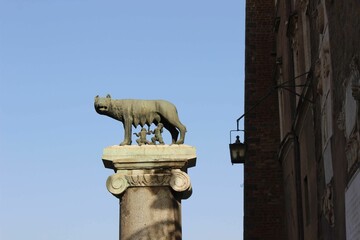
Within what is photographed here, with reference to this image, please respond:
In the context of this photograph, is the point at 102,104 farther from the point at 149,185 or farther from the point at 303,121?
the point at 303,121

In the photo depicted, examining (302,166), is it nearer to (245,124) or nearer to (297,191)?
(297,191)

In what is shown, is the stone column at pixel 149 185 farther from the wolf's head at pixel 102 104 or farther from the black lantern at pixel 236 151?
the black lantern at pixel 236 151

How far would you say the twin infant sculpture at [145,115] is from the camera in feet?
43.5

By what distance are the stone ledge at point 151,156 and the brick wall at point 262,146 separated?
9.73 meters

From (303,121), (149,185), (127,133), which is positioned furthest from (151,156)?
(303,121)

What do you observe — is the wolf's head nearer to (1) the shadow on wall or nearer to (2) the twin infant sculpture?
(2) the twin infant sculpture

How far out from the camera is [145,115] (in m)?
13.3

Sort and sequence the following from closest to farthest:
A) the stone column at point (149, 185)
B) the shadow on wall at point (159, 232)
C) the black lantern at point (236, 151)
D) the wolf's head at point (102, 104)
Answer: the shadow on wall at point (159, 232) < the stone column at point (149, 185) < the wolf's head at point (102, 104) < the black lantern at point (236, 151)

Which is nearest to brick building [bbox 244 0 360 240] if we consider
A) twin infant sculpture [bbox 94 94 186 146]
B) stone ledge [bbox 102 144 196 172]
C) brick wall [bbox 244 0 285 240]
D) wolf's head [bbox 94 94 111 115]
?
brick wall [bbox 244 0 285 240]

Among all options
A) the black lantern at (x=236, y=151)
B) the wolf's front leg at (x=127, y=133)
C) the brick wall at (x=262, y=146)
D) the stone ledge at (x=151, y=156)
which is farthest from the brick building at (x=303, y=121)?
the wolf's front leg at (x=127, y=133)

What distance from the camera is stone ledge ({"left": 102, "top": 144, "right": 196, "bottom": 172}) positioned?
508 inches

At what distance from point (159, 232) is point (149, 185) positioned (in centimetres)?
70

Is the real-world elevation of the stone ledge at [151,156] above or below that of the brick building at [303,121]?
below

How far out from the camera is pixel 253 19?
25250 millimetres
